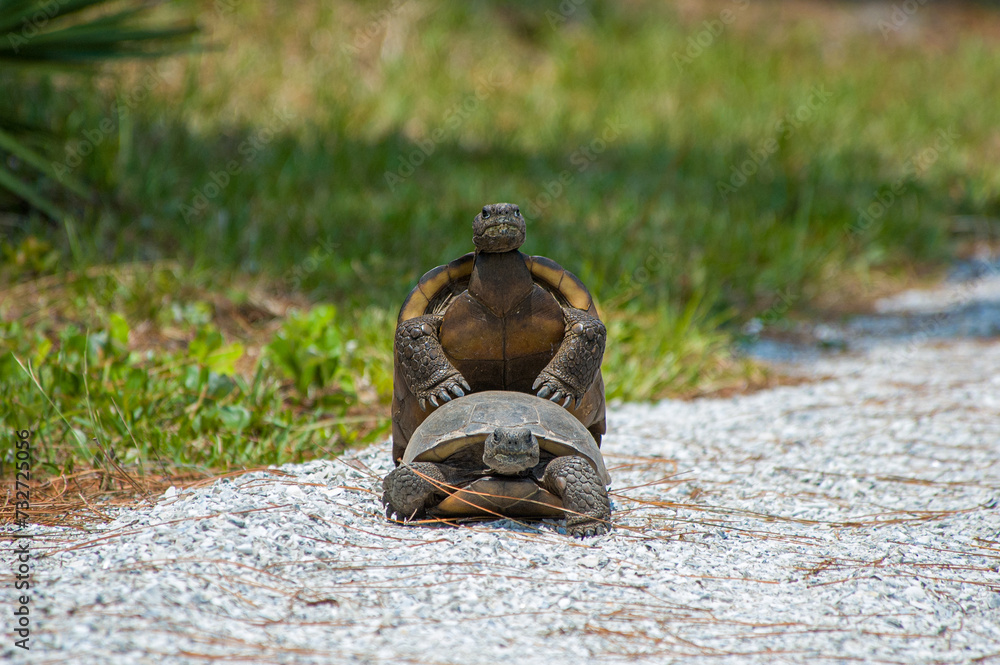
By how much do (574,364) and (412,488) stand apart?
23.6 inches

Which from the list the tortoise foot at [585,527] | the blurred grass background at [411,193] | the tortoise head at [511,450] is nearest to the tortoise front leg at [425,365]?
the tortoise head at [511,450]

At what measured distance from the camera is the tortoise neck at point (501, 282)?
2631mm

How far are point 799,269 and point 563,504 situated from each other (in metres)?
4.13

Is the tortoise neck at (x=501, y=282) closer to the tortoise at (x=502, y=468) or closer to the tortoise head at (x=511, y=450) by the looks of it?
the tortoise at (x=502, y=468)

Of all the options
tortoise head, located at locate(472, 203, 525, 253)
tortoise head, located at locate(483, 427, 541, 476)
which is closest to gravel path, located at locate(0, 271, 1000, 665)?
tortoise head, located at locate(483, 427, 541, 476)

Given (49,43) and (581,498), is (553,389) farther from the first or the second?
(49,43)

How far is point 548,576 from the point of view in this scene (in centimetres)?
212

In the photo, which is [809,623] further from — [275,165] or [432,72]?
[432,72]

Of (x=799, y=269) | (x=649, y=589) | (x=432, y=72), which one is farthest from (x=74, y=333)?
(x=432, y=72)

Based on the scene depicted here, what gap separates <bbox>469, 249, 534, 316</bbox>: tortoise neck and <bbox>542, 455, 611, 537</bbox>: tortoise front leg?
20.5 inches

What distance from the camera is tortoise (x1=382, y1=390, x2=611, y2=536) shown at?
93.5 inches

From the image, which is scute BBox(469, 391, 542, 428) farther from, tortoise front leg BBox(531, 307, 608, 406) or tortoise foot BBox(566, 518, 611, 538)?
tortoise foot BBox(566, 518, 611, 538)

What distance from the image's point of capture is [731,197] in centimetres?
722

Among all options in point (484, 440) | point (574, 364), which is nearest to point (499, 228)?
point (574, 364)
